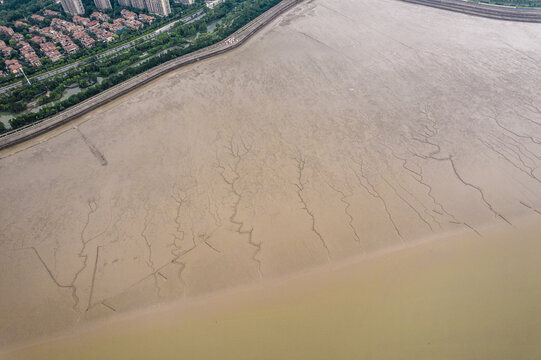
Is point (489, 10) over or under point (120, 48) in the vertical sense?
over

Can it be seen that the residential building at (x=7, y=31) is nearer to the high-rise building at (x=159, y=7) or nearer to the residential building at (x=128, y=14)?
the residential building at (x=128, y=14)

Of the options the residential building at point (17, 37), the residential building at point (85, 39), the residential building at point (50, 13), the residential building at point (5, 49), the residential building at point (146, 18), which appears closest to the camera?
the residential building at point (5, 49)

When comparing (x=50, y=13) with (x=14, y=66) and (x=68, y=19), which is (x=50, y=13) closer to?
(x=68, y=19)

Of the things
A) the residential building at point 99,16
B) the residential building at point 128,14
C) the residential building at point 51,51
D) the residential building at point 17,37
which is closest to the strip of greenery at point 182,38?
the residential building at point 51,51

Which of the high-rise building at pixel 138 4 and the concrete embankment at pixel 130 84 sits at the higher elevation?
the high-rise building at pixel 138 4

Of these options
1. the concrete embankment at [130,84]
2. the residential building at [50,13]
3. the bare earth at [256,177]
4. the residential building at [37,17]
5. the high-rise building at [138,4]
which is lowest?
the bare earth at [256,177]

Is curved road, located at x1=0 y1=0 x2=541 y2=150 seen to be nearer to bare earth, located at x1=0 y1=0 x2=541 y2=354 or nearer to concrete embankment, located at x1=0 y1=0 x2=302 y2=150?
concrete embankment, located at x1=0 y1=0 x2=302 y2=150

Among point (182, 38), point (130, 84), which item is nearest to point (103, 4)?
point (182, 38)
